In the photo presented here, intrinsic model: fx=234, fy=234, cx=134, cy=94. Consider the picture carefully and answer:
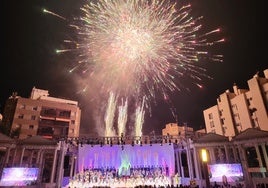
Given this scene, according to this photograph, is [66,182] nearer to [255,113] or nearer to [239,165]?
[239,165]

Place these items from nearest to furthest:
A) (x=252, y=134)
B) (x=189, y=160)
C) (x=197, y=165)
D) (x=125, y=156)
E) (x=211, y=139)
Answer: (x=252, y=134) < (x=197, y=165) < (x=211, y=139) < (x=189, y=160) < (x=125, y=156)

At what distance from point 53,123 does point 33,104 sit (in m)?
4.87

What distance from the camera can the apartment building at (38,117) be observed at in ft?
131

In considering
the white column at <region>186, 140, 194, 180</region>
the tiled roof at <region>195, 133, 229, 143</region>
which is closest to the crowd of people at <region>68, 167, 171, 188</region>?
the white column at <region>186, 140, 194, 180</region>

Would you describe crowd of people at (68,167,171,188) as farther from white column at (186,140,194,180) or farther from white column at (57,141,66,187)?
white column at (186,140,194,180)

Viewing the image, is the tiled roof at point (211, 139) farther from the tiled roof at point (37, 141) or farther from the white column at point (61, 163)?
the tiled roof at point (37, 141)

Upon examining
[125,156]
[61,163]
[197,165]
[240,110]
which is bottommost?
[197,165]

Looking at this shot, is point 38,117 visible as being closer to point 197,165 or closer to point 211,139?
point 197,165

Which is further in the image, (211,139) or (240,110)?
(240,110)

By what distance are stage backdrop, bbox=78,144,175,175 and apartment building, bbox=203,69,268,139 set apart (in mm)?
15595

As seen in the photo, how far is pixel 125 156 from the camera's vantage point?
24719mm

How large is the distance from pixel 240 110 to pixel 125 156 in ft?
71.9

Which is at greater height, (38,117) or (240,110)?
(38,117)

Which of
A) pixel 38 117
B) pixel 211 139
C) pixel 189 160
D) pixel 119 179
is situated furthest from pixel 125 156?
pixel 38 117
